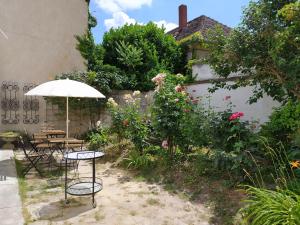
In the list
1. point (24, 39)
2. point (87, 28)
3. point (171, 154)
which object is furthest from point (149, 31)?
point (171, 154)

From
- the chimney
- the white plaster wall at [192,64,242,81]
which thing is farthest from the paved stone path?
the chimney

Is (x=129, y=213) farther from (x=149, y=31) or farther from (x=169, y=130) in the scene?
(x=149, y=31)

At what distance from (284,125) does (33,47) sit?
412 inches

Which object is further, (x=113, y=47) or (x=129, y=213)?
(x=113, y=47)

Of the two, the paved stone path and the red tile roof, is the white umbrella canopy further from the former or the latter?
the red tile roof

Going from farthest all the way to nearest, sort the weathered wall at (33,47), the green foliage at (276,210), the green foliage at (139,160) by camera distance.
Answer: the weathered wall at (33,47), the green foliage at (139,160), the green foliage at (276,210)

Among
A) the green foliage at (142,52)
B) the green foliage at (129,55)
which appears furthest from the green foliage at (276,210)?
the green foliage at (129,55)

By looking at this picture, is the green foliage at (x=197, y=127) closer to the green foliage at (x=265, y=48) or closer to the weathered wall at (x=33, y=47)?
the green foliage at (x=265, y=48)

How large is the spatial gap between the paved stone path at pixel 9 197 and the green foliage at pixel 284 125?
455 cm

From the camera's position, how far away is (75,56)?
13.6 meters

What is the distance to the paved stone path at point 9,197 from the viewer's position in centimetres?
407

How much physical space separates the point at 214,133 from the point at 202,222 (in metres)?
1.95

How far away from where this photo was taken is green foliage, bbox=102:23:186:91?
14.9m

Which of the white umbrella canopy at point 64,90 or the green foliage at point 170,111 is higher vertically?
the white umbrella canopy at point 64,90
